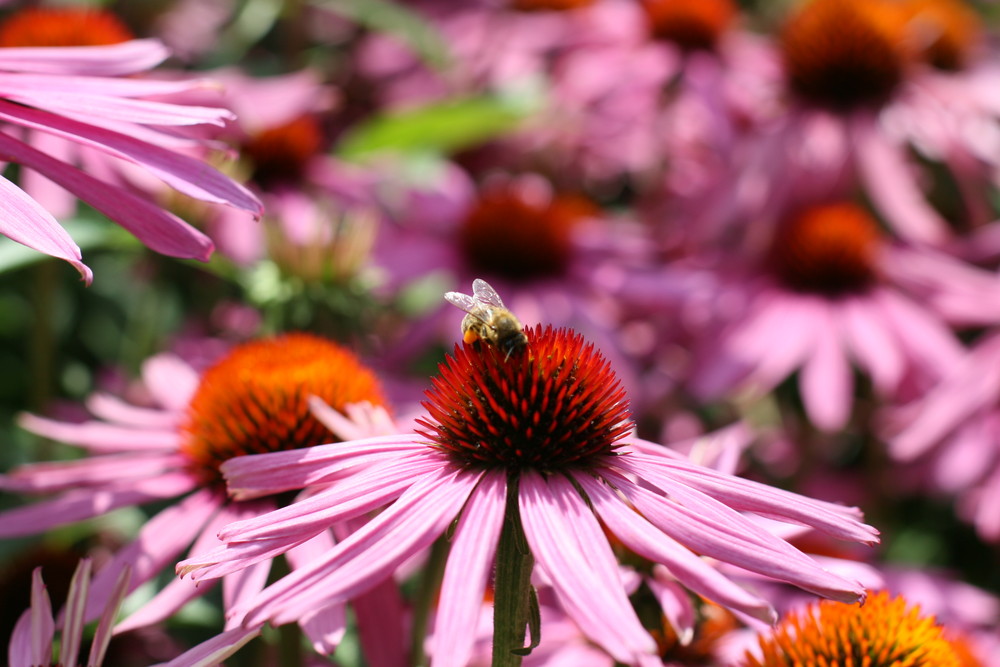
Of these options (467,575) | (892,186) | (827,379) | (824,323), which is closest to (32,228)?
(467,575)

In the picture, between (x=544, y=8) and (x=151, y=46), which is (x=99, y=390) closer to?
(x=151, y=46)

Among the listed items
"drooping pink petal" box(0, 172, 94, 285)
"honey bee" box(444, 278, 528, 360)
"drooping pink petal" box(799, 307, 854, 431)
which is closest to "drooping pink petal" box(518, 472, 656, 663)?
"honey bee" box(444, 278, 528, 360)

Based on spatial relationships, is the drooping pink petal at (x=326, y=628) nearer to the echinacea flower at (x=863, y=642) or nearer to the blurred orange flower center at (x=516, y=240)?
the echinacea flower at (x=863, y=642)

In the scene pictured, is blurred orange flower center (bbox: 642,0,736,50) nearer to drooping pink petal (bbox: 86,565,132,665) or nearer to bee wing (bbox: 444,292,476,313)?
bee wing (bbox: 444,292,476,313)

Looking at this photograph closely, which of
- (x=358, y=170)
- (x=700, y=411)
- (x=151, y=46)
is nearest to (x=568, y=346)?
(x=151, y=46)

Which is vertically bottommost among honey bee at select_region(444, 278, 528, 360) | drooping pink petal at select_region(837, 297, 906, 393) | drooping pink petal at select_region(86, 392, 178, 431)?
drooping pink petal at select_region(86, 392, 178, 431)

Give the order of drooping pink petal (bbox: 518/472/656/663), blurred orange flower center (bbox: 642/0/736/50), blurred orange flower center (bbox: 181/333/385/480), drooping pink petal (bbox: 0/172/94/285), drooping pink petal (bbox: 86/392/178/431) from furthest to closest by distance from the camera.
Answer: blurred orange flower center (bbox: 642/0/736/50), drooping pink petal (bbox: 86/392/178/431), blurred orange flower center (bbox: 181/333/385/480), drooping pink petal (bbox: 0/172/94/285), drooping pink petal (bbox: 518/472/656/663)

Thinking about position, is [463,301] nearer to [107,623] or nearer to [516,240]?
[107,623]

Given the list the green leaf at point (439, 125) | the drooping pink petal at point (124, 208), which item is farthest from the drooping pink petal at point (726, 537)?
the green leaf at point (439, 125)
